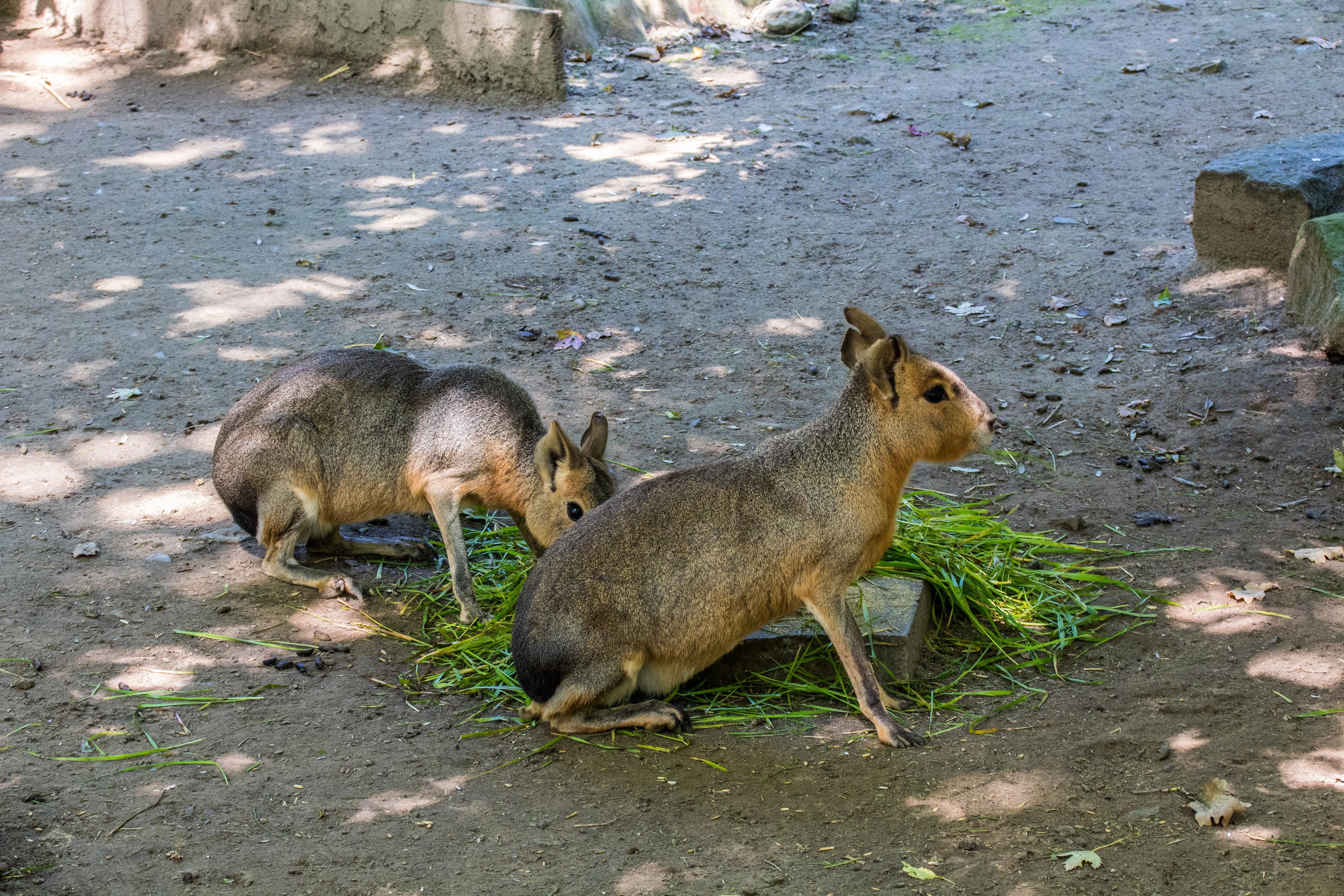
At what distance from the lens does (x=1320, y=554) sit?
4.58 m

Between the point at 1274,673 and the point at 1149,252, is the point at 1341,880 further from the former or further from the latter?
the point at 1149,252

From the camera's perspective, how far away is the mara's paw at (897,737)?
3631mm

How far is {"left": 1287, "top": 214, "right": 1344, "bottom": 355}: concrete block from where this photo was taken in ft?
19.3

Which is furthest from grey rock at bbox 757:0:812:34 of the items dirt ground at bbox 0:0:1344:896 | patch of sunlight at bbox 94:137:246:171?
patch of sunlight at bbox 94:137:246:171

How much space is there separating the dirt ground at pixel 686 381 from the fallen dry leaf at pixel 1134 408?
85 mm

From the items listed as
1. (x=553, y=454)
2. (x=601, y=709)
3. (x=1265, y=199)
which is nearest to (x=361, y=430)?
(x=553, y=454)

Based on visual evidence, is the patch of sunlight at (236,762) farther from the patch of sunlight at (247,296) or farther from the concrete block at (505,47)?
the concrete block at (505,47)

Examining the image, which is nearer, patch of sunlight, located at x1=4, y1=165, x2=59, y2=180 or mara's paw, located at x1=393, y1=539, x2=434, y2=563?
mara's paw, located at x1=393, y1=539, x2=434, y2=563

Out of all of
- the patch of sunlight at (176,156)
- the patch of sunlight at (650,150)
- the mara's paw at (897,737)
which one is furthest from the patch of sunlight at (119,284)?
the mara's paw at (897,737)

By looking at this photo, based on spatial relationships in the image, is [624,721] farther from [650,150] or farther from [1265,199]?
[650,150]

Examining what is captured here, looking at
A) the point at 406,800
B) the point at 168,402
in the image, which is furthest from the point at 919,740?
the point at 168,402

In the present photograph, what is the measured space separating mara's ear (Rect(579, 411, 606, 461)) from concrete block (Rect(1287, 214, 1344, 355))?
3.98 metres

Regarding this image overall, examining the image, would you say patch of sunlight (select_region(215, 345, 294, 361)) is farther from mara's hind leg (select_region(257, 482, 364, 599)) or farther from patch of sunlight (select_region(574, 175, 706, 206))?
patch of sunlight (select_region(574, 175, 706, 206))

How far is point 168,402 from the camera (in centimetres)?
587
